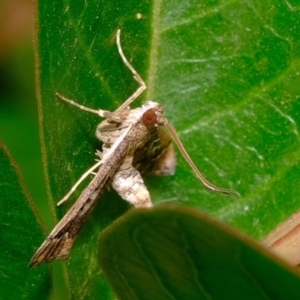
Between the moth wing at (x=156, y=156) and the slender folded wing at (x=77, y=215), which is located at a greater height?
the slender folded wing at (x=77, y=215)

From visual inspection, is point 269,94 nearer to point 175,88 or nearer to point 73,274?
point 175,88

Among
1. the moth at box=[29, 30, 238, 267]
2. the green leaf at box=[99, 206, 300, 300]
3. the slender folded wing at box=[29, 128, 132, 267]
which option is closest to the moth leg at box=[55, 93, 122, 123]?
the moth at box=[29, 30, 238, 267]

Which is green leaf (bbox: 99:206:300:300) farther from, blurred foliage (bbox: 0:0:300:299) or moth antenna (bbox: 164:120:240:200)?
moth antenna (bbox: 164:120:240:200)

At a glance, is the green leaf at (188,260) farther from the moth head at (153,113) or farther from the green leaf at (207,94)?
the moth head at (153,113)

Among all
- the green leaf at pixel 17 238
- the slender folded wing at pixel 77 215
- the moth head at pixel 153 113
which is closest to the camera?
the green leaf at pixel 17 238

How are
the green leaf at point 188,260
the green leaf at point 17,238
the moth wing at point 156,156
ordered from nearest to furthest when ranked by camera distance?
1. the green leaf at point 188,260
2. the green leaf at point 17,238
3. the moth wing at point 156,156

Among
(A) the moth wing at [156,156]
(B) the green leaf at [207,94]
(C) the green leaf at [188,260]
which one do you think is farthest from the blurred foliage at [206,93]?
(C) the green leaf at [188,260]

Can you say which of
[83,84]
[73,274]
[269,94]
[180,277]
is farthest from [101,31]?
[180,277]
